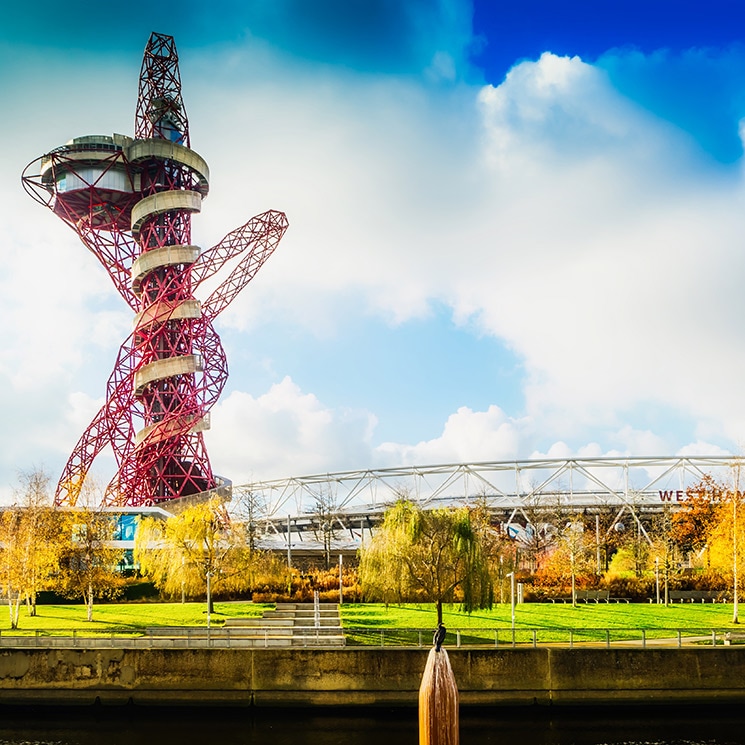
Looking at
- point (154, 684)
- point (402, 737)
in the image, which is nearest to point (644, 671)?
point (402, 737)

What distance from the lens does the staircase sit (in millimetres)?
31016

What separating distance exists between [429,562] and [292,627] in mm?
6030

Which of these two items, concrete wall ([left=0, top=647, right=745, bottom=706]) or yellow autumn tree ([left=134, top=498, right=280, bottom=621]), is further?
yellow autumn tree ([left=134, top=498, right=280, bottom=621])

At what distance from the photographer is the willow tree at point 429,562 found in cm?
3591

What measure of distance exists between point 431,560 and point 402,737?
1101cm

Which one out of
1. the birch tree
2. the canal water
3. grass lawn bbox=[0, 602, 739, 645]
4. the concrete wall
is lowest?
the canal water

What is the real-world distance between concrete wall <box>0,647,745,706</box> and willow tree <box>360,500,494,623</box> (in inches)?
255

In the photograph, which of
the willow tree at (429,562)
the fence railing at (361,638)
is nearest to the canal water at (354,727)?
the fence railing at (361,638)

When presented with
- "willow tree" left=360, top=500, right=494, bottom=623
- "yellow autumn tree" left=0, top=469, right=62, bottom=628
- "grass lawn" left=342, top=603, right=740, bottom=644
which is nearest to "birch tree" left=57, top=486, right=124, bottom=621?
"yellow autumn tree" left=0, top=469, right=62, bottom=628

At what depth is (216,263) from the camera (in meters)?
71.7

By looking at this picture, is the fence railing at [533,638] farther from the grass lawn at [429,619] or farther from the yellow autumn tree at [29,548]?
the yellow autumn tree at [29,548]

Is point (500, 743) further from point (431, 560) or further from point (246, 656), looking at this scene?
point (431, 560)

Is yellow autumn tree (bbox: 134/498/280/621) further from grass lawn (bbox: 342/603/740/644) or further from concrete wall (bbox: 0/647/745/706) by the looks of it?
concrete wall (bbox: 0/647/745/706)

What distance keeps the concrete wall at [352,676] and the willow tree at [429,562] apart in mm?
6478
